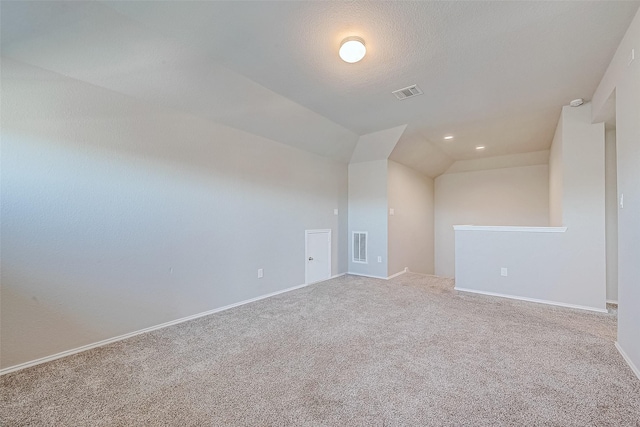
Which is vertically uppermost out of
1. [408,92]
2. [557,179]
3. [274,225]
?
[408,92]

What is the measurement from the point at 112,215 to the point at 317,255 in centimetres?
308

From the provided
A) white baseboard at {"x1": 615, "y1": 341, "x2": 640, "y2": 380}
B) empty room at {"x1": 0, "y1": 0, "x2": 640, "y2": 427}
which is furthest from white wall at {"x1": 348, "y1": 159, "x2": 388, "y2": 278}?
white baseboard at {"x1": 615, "y1": 341, "x2": 640, "y2": 380}

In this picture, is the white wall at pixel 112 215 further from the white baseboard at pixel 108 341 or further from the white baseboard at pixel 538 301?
the white baseboard at pixel 538 301

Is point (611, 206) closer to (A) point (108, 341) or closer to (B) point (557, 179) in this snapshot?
(B) point (557, 179)

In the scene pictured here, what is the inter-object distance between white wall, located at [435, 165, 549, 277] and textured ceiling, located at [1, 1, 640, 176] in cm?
299

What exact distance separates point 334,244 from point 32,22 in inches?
176

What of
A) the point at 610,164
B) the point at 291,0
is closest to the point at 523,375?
the point at 291,0

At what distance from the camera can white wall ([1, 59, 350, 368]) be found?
79.7 inches

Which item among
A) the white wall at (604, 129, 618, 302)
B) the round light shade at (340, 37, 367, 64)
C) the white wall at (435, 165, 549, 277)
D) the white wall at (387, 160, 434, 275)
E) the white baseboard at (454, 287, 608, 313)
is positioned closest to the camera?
the round light shade at (340, 37, 367, 64)

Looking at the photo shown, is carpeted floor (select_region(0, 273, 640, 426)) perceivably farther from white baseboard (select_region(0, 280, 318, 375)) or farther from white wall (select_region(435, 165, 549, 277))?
white wall (select_region(435, 165, 549, 277))

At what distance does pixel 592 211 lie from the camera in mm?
3205

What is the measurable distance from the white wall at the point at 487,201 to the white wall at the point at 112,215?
17.2 feet

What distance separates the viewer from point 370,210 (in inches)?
205

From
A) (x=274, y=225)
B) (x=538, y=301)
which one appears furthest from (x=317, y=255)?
(x=538, y=301)
